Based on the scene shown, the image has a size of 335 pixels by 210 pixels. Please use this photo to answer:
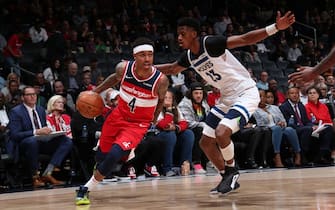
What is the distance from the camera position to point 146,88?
7.10 metres

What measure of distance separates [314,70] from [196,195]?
258 centimetres

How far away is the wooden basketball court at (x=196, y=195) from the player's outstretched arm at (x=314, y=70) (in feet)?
3.79

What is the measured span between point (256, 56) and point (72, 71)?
5.82m

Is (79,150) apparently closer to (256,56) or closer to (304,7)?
(256,56)

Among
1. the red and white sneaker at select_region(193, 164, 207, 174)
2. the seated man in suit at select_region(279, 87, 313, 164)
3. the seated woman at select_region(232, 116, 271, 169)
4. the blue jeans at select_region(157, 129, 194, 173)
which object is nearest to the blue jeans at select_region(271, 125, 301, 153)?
the seated woman at select_region(232, 116, 271, 169)

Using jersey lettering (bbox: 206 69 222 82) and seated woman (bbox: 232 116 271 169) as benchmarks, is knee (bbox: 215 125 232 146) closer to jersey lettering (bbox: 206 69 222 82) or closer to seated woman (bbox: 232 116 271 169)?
jersey lettering (bbox: 206 69 222 82)

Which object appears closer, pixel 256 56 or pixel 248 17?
pixel 256 56

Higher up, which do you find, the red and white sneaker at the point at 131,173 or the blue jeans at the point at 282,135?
the blue jeans at the point at 282,135

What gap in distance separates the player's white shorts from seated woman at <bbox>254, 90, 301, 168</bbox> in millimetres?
4406

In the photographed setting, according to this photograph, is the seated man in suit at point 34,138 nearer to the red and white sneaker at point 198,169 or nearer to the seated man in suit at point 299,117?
the red and white sneaker at point 198,169

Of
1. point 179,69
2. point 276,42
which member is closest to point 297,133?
point 179,69

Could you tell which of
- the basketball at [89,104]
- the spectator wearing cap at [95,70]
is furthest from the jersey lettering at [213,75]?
the spectator wearing cap at [95,70]

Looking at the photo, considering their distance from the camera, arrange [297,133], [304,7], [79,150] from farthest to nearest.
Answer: [304,7], [297,133], [79,150]

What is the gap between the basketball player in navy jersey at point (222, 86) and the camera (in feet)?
22.2
